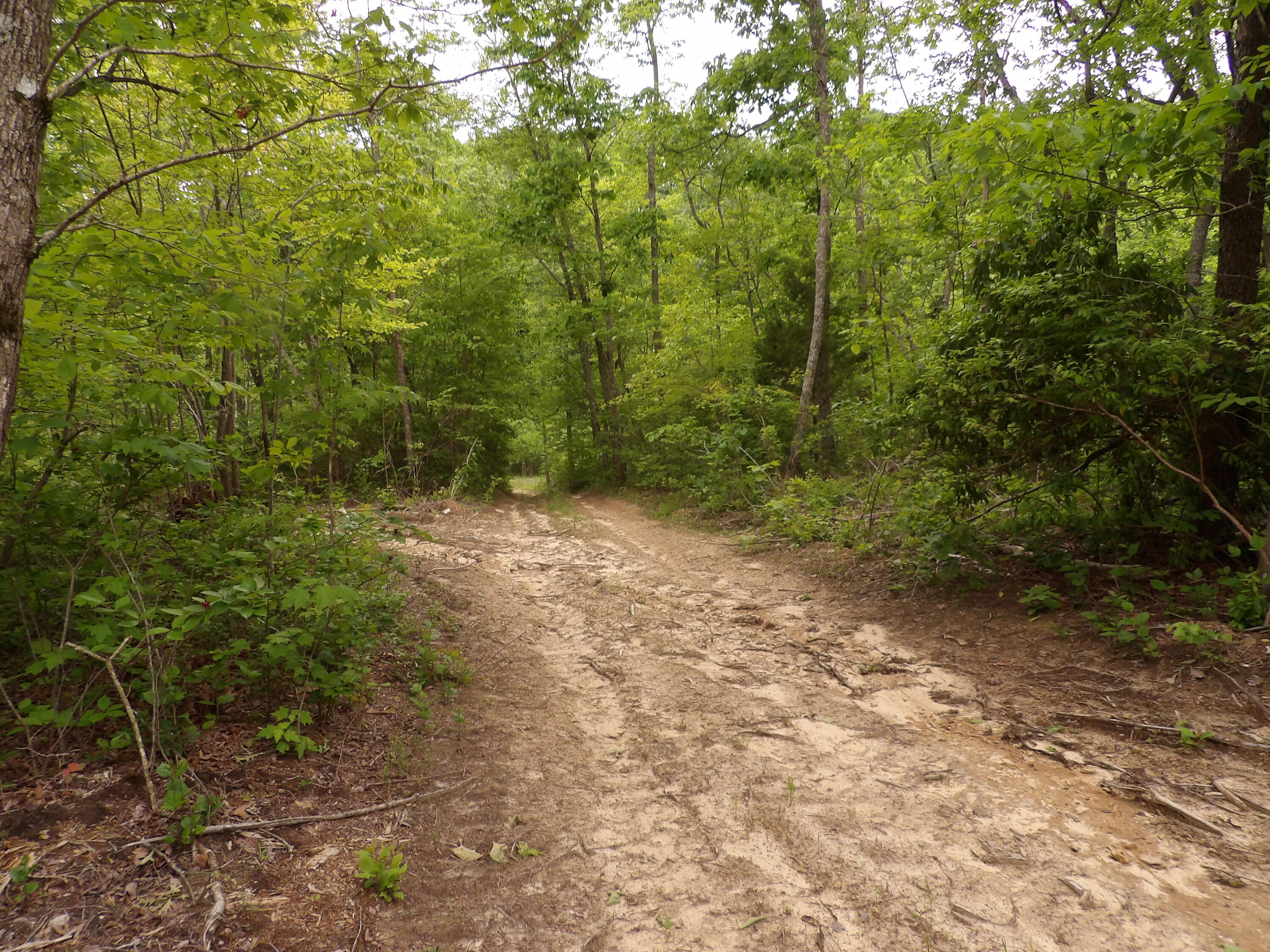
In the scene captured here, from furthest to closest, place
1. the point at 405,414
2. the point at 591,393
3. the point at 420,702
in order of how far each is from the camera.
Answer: the point at 591,393, the point at 405,414, the point at 420,702

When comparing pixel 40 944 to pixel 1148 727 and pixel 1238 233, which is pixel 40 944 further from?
pixel 1238 233

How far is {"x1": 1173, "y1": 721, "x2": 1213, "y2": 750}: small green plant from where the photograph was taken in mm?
3506

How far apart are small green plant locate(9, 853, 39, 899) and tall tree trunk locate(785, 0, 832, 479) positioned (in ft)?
Answer: 35.5

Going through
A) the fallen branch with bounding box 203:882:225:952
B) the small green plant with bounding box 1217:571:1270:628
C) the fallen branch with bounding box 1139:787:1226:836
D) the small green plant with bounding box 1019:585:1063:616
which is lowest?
the fallen branch with bounding box 1139:787:1226:836

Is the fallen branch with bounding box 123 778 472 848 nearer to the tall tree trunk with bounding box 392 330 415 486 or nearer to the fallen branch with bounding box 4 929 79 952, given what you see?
the fallen branch with bounding box 4 929 79 952

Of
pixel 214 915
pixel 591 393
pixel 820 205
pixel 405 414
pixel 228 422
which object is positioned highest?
pixel 820 205

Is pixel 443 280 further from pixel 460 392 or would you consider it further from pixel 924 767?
pixel 924 767

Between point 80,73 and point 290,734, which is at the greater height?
point 80,73

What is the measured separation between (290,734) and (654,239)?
1772 centimetres

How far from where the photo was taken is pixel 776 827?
10.1 feet

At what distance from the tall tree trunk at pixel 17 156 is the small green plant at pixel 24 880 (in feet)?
5.33

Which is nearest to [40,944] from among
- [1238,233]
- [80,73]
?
[80,73]

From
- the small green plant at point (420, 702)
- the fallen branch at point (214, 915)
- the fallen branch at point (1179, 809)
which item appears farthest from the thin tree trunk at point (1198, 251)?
the fallen branch at point (214, 915)

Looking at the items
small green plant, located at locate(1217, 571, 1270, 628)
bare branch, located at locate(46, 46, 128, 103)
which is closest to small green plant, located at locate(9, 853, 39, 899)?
bare branch, located at locate(46, 46, 128, 103)
